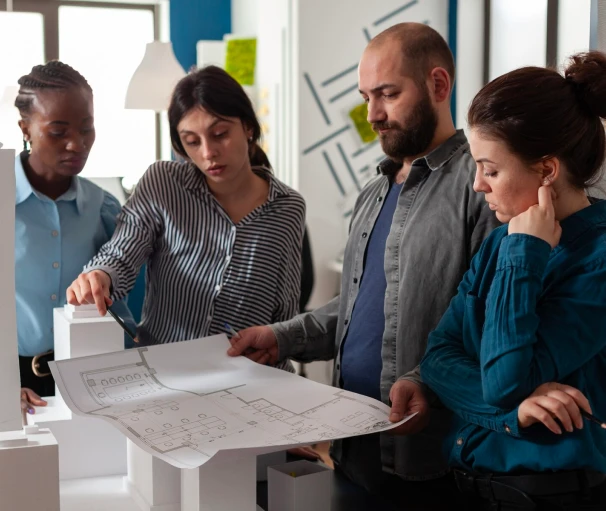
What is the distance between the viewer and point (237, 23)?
509 centimetres

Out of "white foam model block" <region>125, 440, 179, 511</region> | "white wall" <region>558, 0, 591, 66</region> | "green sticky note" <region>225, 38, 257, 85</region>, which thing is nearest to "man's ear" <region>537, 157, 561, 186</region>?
"white foam model block" <region>125, 440, 179, 511</region>

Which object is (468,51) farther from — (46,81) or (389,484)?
(389,484)

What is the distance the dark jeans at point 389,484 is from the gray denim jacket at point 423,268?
26mm

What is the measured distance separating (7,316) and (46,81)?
88cm

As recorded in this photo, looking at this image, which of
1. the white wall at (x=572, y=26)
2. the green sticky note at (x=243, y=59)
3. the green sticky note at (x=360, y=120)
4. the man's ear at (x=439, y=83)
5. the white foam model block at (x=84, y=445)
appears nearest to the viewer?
the white foam model block at (x=84, y=445)

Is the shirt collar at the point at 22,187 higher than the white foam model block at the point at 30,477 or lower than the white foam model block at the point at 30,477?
higher

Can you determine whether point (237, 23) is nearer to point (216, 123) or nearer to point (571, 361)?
point (216, 123)

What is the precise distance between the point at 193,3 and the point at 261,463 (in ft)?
14.0

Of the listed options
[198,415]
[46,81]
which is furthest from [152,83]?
[198,415]

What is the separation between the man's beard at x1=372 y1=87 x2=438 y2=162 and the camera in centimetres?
140

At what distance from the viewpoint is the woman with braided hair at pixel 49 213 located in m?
1.71

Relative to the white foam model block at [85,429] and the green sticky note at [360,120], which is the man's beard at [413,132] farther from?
A: the green sticky note at [360,120]

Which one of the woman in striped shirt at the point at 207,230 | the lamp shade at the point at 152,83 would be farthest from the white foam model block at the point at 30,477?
the lamp shade at the point at 152,83

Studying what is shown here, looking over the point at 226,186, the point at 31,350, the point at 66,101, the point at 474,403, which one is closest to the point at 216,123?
the point at 226,186
